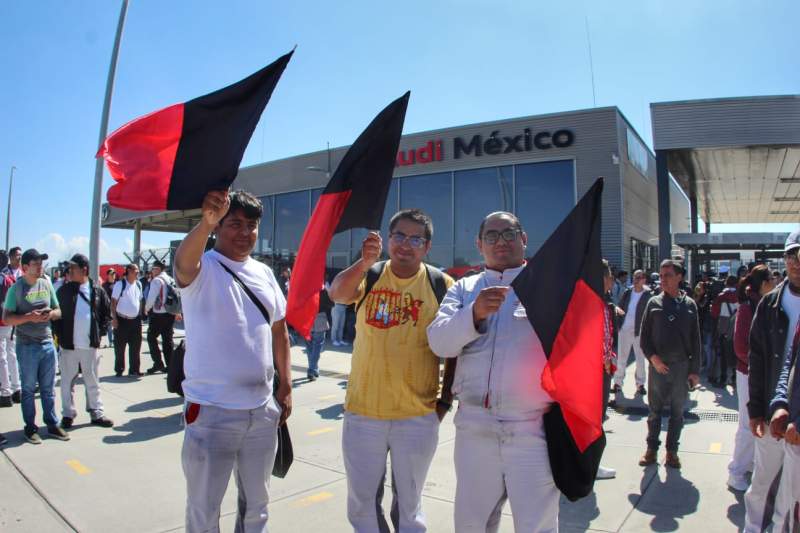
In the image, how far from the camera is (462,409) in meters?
2.50

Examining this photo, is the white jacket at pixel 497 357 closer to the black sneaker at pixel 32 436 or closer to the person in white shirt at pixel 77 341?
the black sneaker at pixel 32 436

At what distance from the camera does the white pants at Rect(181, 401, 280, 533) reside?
8.11 ft

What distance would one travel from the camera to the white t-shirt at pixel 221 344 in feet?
8.34

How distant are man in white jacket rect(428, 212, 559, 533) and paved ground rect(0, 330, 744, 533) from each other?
1449mm

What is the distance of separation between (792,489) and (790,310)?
1.18 metres

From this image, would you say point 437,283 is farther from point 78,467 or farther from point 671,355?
point 78,467

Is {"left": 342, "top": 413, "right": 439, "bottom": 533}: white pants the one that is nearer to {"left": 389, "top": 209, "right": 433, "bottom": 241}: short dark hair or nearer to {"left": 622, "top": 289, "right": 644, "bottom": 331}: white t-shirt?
{"left": 389, "top": 209, "right": 433, "bottom": 241}: short dark hair

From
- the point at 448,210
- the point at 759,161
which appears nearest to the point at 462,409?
the point at 448,210

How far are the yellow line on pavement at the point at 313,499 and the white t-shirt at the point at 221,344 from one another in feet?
5.65

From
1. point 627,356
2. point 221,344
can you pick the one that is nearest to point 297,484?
point 221,344

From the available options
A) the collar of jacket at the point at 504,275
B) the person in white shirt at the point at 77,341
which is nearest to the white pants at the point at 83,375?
the person in white shirt at the point at 77,341

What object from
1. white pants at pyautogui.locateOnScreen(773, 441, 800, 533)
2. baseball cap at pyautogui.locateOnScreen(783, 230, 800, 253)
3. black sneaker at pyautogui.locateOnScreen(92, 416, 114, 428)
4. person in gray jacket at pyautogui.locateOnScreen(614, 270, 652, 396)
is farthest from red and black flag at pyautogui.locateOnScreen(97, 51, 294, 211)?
person in gray jacket at pyautogui.locateOnScreen(614, 270, 652, 396)

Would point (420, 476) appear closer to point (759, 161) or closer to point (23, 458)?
point (23, 458)

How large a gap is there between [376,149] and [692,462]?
432cm
